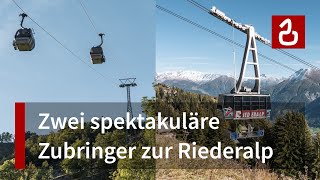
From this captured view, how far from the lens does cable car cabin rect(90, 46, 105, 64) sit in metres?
21.7

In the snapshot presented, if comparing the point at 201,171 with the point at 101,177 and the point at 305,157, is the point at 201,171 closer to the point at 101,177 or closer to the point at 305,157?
the point at 305,157

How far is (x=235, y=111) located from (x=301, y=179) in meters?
26.6

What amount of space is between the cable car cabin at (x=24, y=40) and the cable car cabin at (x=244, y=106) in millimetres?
17141

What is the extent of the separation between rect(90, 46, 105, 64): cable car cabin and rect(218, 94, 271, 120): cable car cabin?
12.8 m

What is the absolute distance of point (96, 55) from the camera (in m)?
21.8

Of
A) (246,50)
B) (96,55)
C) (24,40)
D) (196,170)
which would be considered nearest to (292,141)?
(246,50)

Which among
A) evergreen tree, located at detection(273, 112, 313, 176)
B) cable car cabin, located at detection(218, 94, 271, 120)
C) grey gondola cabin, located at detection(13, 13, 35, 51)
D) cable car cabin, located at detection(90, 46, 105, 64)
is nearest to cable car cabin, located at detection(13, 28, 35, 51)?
grey gondola cabin, located at detection(13, 13, 35, 51)

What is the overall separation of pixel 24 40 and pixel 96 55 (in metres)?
4.50

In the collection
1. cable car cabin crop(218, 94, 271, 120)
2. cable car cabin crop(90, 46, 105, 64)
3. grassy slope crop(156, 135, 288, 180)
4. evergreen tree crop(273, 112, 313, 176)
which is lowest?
evergreen tree crop(273, 112, 313, 176)

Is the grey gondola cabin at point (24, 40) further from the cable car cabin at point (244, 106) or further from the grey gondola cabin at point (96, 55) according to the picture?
the cable car cabin at point (244, 106)

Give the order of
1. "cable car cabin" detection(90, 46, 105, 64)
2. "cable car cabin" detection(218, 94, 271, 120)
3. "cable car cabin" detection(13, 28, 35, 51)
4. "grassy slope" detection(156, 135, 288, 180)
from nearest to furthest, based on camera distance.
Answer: "grassy slope" detection(156, 135, 288, 180) < "cable car cabin" detection(13, 28, 35, 51) < "cable car cabin" detection(90, 46, 105, 64) < "cable car cabin" detection(218, 94, 271, 120)

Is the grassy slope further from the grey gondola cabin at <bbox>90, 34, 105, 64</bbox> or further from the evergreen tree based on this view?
the evergreen tree

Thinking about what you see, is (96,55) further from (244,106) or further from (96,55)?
(244,106)

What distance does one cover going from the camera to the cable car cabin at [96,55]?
21728 mm
